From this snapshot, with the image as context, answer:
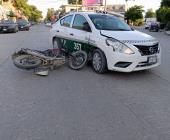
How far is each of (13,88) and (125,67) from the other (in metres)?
Answer: 2.84

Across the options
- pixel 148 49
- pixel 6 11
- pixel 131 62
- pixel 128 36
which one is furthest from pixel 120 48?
pixel 6 11

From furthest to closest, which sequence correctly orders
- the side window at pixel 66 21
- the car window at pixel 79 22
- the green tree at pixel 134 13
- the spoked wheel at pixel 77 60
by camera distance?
1. the green tree at pixel 134 13
2. the side window at pixel 66 21
3. the car window at pixel 79 22
4. the spoked wheel at pixel 77 60

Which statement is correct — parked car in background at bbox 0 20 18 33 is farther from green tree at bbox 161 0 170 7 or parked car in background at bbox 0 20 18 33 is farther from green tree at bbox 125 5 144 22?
green tree at bbox 125 5 144 22

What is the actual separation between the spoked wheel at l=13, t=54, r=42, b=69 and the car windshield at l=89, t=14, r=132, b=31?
199 centimetres

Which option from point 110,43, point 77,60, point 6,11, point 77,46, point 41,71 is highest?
point 110,43

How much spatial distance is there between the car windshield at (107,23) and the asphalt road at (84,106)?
1.39 m

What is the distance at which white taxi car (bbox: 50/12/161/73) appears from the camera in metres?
7.99

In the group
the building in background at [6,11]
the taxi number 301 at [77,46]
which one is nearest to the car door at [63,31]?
Result: the taxi number 301 at [77,46]

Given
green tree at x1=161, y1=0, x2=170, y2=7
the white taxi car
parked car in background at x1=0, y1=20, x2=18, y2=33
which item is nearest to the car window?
the white taxi car

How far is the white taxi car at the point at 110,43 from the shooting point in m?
7.99

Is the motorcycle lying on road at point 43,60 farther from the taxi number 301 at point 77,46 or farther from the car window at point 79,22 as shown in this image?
the car window at point 79,22

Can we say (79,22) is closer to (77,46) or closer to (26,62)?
(77,46)

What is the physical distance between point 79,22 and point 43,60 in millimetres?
1924

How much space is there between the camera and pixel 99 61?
8562 millimetres
